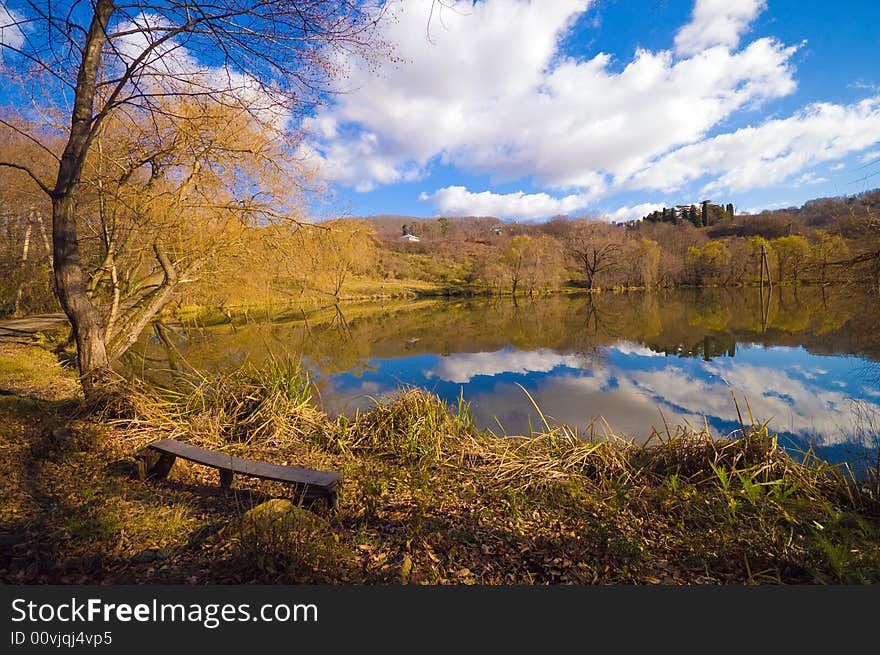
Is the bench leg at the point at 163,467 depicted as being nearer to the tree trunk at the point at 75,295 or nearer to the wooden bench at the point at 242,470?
the wooden bench at the point at 242,470

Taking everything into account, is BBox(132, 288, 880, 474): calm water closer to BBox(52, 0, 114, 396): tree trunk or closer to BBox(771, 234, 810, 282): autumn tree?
BBox(52, 0, 114, 396): tree trunk

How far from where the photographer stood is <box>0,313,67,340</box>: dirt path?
12984 millimetres

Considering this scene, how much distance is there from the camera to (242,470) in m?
3.67

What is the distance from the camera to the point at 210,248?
10.1 metres

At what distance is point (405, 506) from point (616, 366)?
34.3 ft

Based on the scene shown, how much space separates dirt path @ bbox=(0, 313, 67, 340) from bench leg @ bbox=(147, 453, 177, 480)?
12896 mm

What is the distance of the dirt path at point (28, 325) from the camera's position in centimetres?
1298

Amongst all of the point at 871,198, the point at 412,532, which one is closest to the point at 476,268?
the point at 871,198

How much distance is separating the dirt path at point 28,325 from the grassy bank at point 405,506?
991 centimetres

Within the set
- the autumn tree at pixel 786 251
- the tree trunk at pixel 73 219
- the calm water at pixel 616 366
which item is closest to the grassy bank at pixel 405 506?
the tree trunk at pixel 73 219

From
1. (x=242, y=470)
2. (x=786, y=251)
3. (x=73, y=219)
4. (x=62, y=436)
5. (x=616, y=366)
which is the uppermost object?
(x=786, y=251)

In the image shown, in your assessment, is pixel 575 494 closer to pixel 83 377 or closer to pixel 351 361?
pixel 83 377

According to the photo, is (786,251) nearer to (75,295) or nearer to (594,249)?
(594,249)

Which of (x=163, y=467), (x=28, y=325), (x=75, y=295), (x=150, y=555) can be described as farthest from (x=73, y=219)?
(x=28, y=325)
